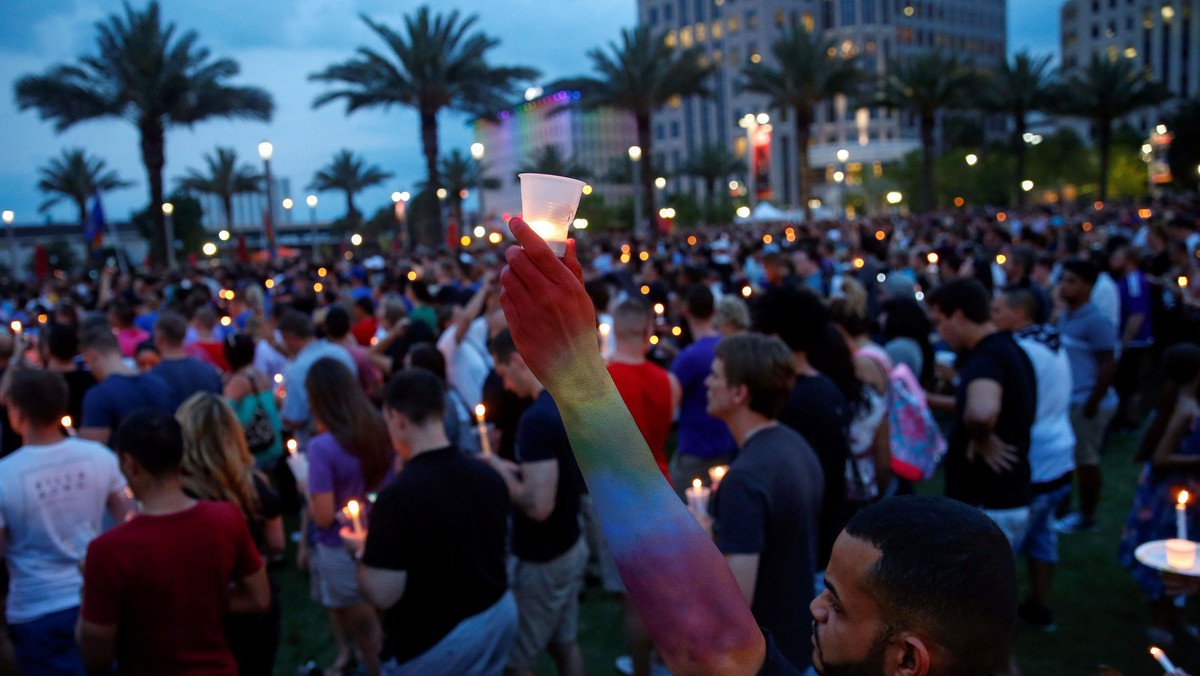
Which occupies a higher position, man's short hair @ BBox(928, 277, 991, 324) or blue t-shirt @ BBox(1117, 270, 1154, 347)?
man's short hair @ BBox(928, 277, 991, 324)

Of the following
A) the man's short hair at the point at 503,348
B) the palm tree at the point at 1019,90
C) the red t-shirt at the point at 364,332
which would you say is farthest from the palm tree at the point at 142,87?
the palm tree at the point at 1019,90

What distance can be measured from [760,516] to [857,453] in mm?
2087

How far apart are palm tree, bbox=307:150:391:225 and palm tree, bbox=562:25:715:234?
2338 centimetres

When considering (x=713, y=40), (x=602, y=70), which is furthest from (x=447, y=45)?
(x=713, y=40)

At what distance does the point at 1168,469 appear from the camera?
4.98 meters

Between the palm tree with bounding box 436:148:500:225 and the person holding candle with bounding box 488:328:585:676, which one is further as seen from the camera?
the palm tree with bounding box 436:148:500:225

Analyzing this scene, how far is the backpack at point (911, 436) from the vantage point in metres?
4.96

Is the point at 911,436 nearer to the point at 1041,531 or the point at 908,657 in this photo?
the point at 1041,531

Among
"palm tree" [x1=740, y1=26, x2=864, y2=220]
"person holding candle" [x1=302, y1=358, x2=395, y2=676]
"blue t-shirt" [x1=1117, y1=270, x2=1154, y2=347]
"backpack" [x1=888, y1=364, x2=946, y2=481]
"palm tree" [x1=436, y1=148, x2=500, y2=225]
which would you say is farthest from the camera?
"palm tree" [x1=436, y1=148, x2=500, y2=225]

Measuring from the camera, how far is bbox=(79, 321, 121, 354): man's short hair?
5570mm

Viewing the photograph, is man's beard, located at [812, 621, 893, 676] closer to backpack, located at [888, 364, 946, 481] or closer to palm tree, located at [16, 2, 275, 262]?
backpack, located at [888, 364, 946, 481]

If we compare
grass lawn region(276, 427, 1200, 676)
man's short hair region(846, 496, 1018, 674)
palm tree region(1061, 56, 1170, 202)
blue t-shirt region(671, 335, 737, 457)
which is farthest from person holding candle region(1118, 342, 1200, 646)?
palm tree region(1061, 56, 1170, 202)

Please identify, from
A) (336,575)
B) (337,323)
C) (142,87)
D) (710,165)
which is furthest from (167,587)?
(710,165)

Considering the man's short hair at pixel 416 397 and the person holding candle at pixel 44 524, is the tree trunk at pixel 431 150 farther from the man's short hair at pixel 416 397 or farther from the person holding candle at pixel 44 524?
Result: the man's short hair at pixel 416 397
